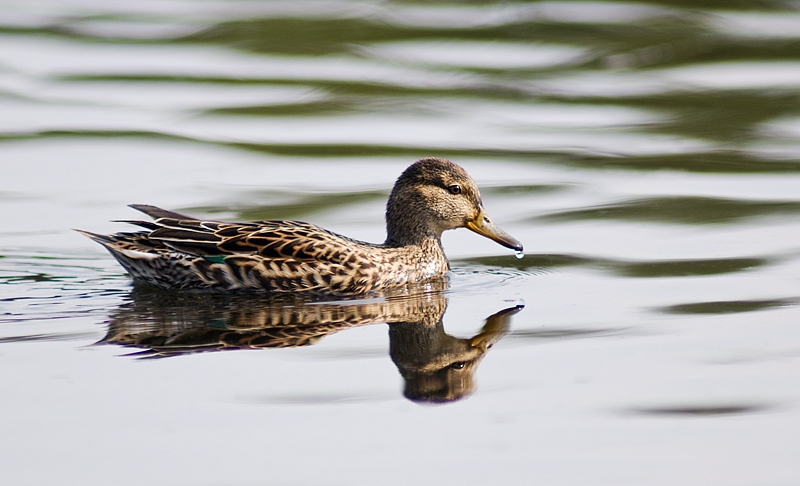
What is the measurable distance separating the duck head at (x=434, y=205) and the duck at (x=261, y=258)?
155mm

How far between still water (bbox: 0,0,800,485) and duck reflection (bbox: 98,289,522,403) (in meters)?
0.03

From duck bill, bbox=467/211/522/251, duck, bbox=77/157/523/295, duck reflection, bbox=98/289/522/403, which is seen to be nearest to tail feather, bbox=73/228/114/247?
duck, bbox=77/157/523/295

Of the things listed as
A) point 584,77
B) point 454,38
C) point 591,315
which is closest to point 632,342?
point 591,315

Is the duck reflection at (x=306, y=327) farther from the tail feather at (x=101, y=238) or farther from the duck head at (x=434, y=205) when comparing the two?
the duck head at (x=434, y=205)

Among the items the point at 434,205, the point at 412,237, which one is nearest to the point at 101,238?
the point at 412,237

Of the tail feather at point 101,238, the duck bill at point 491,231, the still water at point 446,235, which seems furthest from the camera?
the duck bill at point 491,231

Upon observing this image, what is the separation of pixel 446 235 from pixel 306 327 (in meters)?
3.70

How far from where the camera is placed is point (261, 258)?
9008 mm

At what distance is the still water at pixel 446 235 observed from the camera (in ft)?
19.2

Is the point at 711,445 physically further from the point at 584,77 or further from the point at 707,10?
the point at 707,10

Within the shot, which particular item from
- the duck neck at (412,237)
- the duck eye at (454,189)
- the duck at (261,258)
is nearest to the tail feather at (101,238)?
the duck at (261,258)

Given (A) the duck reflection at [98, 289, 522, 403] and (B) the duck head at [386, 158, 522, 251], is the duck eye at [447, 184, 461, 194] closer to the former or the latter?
(B) the duck head at [386, 158, 522, 251]

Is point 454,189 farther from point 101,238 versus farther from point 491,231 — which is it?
point 101,238

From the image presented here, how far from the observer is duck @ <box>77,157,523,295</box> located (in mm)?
8977
